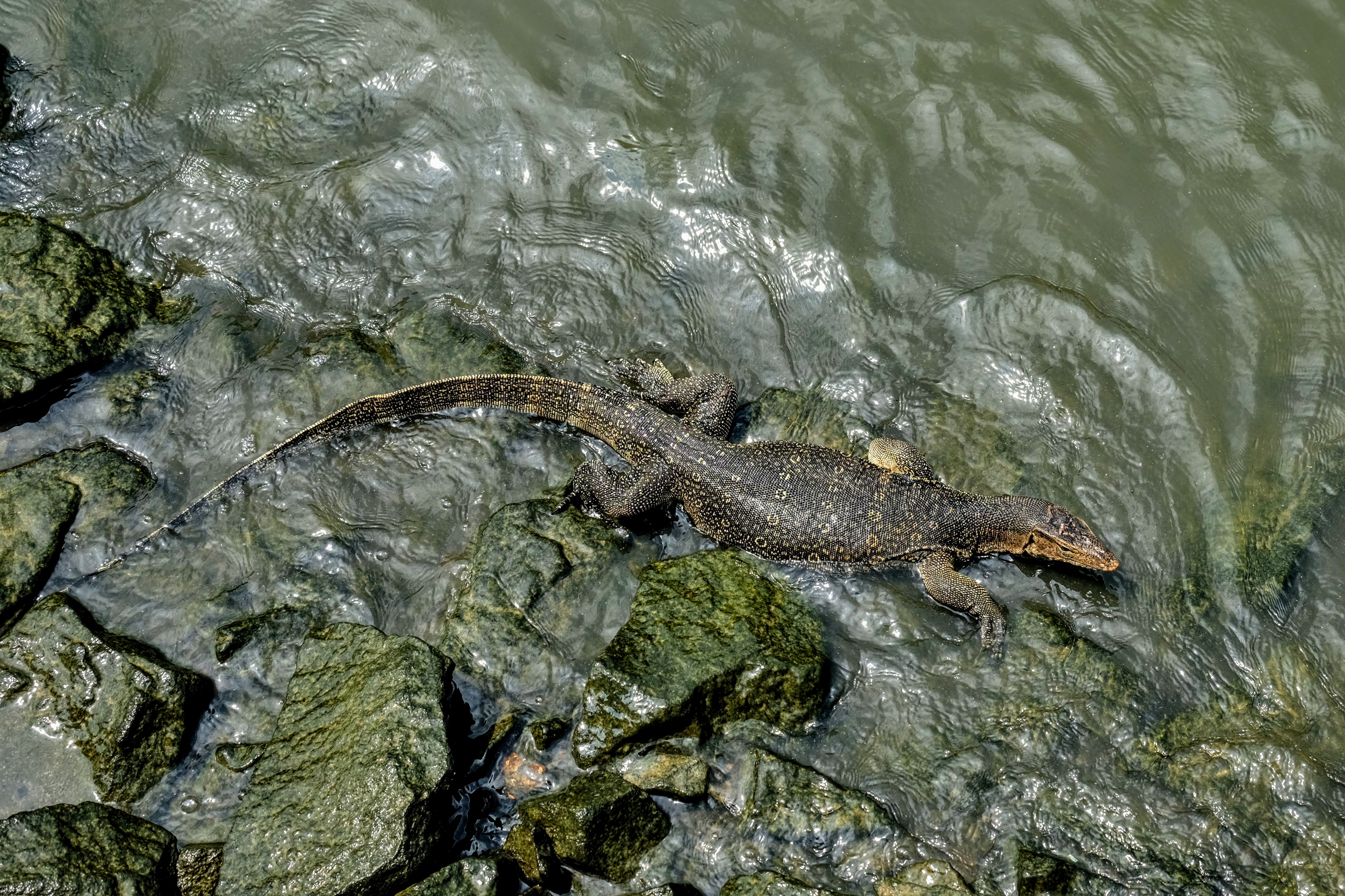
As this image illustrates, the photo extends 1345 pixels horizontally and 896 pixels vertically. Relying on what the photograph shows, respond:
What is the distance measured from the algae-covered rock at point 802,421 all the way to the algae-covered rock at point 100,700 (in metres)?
5.09

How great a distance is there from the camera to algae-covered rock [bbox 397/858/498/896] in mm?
5527

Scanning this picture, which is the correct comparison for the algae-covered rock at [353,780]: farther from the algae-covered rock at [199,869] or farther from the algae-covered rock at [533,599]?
the algae-covered rock at [533,599]

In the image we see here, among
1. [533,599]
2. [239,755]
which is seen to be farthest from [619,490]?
[239,755]

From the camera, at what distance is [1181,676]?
7.12 metres

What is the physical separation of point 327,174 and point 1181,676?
923cm

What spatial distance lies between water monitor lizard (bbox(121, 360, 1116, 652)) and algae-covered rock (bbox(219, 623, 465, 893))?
84.9 inches

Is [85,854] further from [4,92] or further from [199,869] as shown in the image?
[4,92]

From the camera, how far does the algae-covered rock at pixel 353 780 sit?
18.3ft

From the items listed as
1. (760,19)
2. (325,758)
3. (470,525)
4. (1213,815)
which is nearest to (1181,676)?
(1213,815)

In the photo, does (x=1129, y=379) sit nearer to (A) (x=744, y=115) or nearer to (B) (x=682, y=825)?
(A) (x=744, y=115)

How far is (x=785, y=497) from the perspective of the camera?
786 cm

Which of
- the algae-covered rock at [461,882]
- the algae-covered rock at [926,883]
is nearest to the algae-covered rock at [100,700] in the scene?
the algae-covered rock at [461,882]

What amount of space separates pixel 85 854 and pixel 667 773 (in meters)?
3.62

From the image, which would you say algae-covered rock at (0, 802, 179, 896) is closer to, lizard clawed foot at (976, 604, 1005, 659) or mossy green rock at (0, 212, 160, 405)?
mossy green rock at (0, 212, 160, 405)
